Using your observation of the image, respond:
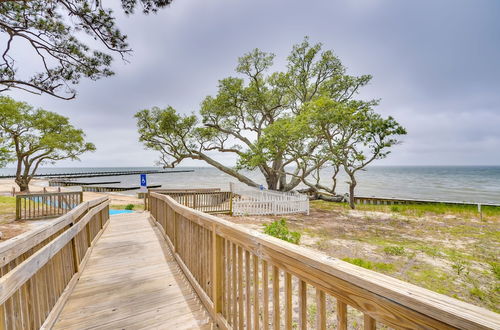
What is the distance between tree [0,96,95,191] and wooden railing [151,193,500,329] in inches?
827

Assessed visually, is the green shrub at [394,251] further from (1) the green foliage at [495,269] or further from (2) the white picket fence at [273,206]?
(2) the white picket fence at [273,206]

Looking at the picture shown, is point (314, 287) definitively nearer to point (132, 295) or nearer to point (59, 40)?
point (132, 295)

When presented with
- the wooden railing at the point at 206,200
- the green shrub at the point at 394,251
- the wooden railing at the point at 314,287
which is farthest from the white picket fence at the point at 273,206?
the wooden railing at the point at 314,287

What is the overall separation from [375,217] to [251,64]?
561 inches

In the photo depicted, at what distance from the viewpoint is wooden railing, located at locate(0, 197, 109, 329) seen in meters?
1.44

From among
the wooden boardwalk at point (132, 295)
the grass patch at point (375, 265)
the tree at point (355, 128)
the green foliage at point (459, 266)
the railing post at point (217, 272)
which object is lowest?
the green foliage at point (459, 266)

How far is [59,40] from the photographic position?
17.7 feet

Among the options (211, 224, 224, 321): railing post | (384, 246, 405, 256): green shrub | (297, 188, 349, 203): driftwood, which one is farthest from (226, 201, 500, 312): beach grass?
(297, 188, 349, 203): driftwood

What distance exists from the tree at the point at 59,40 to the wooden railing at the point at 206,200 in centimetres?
524

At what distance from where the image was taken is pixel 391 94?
1680 centimetres

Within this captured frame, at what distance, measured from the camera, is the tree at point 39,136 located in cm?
1726

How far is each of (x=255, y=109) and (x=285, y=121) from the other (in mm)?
5041

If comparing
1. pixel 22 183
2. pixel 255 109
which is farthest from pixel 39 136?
pixel 255 109

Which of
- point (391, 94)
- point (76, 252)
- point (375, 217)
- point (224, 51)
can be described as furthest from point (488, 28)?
point (76, 252)
